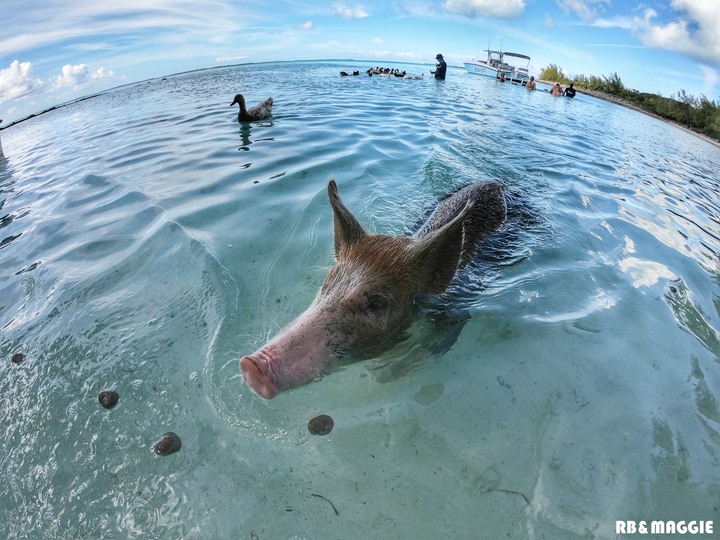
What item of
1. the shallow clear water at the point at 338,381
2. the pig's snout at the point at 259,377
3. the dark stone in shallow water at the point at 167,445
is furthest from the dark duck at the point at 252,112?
the pig's snout at the point at 259,377

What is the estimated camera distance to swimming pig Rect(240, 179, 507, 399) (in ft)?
8.02

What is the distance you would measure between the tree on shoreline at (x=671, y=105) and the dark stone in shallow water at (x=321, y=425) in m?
27.4

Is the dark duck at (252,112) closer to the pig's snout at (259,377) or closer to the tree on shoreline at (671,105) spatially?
the pig's snout at (259,377)

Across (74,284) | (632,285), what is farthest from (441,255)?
(74,284)

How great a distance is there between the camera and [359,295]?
3002 mm

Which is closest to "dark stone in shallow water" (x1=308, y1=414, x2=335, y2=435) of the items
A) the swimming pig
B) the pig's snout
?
the swimming pig

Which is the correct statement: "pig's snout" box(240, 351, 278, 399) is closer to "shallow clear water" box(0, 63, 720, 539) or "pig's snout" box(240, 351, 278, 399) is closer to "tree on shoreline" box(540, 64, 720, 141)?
"shallow clear water" box(0, 63, 720, 539)

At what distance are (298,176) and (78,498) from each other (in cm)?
605

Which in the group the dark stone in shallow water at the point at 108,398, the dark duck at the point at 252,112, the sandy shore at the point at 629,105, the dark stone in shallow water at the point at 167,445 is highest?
the sandy shore at the point at 629,105

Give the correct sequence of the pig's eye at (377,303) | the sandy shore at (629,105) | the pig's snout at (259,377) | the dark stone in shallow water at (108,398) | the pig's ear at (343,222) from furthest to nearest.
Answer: the sandy shore at (629,105) < the pig's ear at (343,222) < the pig's eye at (377,303) < the dark stone in shallow water at (108,398) < the pig's snout at (259,377)

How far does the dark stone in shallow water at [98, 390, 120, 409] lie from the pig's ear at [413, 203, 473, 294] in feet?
8.38

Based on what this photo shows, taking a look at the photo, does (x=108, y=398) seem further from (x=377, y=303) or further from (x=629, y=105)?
(x=629, y=105)

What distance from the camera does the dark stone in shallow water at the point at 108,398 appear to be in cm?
278

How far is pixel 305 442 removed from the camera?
2.58 meters
